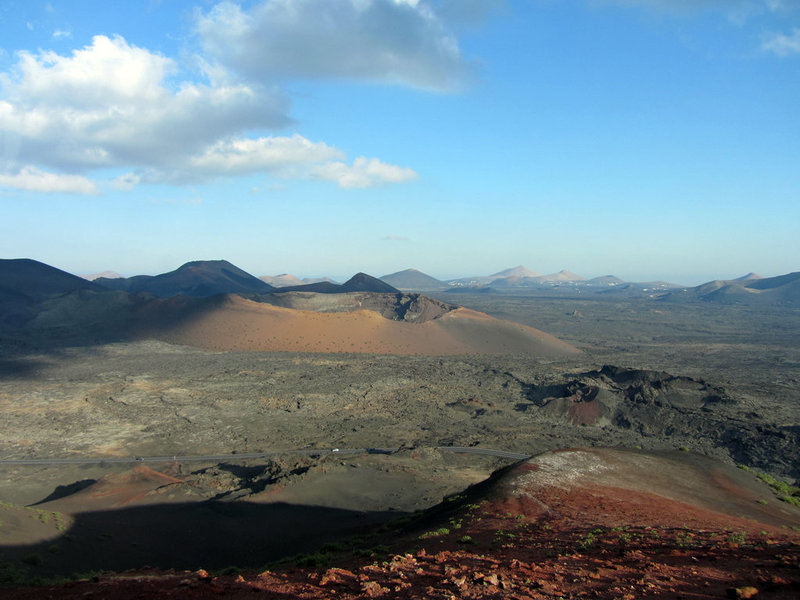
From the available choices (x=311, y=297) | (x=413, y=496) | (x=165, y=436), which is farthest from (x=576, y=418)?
(x=311, y=297)

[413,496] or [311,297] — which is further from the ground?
[311,297]

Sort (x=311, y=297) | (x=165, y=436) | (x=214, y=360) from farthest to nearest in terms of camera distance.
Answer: (x=311, y=297) → (x=214, y=360) → (x=165, y=436)

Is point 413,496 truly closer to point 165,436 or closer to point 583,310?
point 165,436

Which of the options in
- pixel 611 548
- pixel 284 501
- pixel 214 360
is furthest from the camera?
pixel 214 360

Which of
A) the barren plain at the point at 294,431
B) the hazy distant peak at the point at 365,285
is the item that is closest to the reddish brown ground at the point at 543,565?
the barren plain at the point at 294,431

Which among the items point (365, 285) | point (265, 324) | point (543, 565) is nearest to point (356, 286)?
point (365, 285)

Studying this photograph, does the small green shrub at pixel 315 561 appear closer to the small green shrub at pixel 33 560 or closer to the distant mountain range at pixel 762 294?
the small green shrub at pixel 33 560
